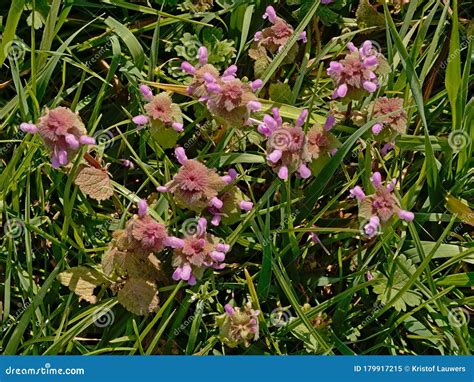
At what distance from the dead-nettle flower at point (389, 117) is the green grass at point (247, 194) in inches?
3.4

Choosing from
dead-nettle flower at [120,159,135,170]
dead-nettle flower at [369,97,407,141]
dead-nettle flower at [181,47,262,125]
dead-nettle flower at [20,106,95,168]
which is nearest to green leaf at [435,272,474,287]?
dead-nettle flower at [369,97,407,141]

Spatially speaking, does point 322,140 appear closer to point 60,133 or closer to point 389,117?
point 389,117

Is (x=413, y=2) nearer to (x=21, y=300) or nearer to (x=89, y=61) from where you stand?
(x=89, y=61)

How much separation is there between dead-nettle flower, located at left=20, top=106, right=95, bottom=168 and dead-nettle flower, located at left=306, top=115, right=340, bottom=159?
72 centimetres

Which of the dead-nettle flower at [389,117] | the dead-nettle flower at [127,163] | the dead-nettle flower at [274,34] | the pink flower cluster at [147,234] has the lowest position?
the dead-nettle flower at [127,163]

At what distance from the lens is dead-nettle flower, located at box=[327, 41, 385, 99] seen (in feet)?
7.45

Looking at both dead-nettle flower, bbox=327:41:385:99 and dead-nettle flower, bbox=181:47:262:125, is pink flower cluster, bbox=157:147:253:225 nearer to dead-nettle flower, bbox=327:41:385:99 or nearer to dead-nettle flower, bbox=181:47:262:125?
dead-nettle flower, bbox=181:47:262:125

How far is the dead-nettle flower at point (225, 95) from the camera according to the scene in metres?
2.20

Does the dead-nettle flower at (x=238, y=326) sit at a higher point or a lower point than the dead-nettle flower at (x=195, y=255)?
lower

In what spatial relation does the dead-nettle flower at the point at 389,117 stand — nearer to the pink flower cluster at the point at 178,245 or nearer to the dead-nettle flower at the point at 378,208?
the dead-nettle flower at the point at 378,208

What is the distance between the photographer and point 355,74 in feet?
7.48

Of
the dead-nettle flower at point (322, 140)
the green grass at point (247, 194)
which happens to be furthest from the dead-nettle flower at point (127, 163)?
the dead-nettle flower at point (322, 140)

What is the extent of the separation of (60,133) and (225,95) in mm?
519

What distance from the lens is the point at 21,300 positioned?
2.63 meters
